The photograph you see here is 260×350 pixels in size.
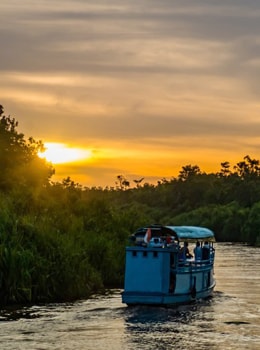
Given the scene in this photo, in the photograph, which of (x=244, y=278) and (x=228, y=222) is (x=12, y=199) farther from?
(x=228, y=222)

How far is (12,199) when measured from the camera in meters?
45.3

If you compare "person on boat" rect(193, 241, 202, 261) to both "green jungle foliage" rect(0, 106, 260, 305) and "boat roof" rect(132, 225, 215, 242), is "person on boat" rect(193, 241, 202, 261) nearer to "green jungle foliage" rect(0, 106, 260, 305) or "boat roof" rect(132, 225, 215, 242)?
"boat roof" rect(132, 225, 215, 242)

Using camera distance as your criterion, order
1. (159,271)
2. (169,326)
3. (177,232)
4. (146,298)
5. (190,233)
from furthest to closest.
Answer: (190,233), (177,232), (159,271), (146,298), (169,326)

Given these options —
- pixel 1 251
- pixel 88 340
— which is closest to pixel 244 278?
pixel 1 251

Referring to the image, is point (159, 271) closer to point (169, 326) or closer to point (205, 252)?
point (169, 326)

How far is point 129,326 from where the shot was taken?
31.2 meters

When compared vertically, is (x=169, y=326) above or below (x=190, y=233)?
below

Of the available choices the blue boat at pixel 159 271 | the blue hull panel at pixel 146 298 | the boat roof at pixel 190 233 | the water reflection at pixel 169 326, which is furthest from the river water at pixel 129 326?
the boat roof at pixel 190 233

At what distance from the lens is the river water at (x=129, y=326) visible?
1099 inches

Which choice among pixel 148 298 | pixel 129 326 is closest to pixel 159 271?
pixel 148 298

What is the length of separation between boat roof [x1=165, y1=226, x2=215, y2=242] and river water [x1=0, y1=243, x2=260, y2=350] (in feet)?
10.2

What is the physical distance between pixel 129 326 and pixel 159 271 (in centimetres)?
483

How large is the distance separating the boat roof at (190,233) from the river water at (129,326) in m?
3.10

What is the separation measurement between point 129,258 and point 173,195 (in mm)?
156601
